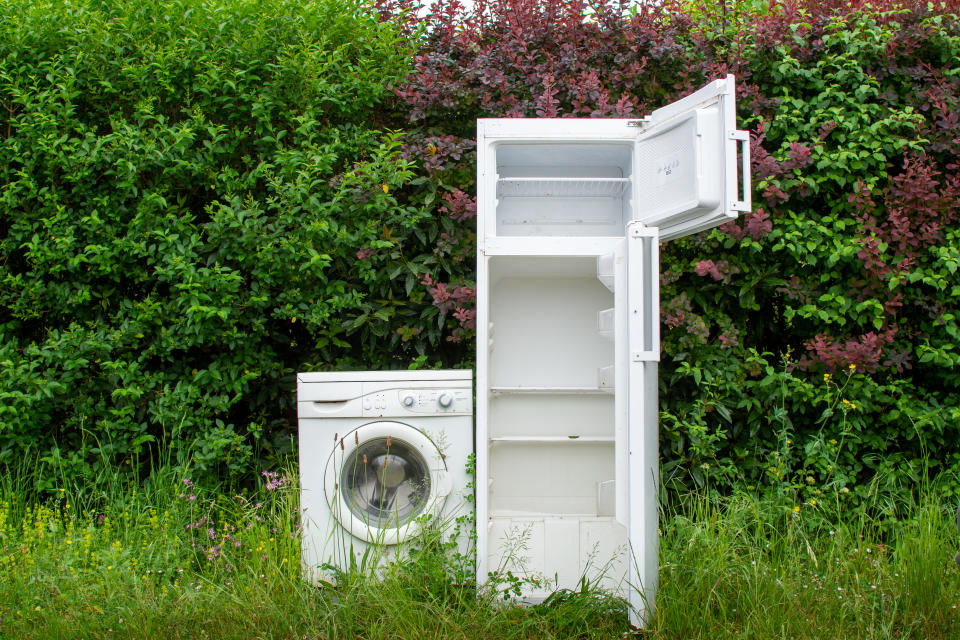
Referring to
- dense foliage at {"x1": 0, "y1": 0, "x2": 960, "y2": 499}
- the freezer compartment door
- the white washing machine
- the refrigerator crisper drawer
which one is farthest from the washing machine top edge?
the freezer compartment door

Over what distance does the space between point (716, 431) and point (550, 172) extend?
1.39m

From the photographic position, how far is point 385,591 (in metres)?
2.35

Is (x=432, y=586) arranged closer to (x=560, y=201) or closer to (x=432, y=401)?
(x=432, y=401)

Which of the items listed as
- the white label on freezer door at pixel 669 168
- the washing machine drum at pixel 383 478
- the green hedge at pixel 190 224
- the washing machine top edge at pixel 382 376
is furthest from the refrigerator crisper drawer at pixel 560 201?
the washing machine drum at pixel 383 478

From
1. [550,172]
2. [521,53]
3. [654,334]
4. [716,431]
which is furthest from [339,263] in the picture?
[716,431]

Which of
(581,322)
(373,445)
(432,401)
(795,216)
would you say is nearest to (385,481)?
(373,445)

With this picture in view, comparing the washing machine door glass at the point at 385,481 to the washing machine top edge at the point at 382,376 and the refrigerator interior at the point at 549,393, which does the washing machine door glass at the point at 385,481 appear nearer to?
the washing machine top edge at the point at 382,376

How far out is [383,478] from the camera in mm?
2535

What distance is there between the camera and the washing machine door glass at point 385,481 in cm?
267

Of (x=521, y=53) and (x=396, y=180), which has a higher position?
(x=521, y=53)

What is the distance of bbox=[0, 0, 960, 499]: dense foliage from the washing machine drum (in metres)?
0.53

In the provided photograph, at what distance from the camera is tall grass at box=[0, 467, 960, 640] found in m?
2.24

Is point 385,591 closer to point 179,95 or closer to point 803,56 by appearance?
point 179,95

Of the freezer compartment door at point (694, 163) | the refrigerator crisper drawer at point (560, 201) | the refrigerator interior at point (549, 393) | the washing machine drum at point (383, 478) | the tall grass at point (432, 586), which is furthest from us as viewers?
the refrigerator interior at point (549, 393)
